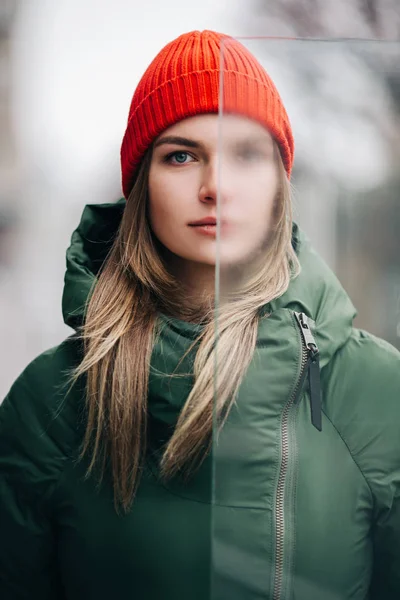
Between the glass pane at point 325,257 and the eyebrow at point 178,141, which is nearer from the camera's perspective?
the glass pane at point 325,257

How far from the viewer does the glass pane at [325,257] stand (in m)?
0.92

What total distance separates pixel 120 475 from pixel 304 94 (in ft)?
2.27

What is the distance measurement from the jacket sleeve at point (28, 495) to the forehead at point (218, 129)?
520 millimetres

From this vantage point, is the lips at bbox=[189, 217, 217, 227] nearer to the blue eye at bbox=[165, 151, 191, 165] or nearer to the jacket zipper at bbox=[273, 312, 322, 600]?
the blue eye at bbox=[165, 151, 191, 165]

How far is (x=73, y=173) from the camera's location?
4.58ft

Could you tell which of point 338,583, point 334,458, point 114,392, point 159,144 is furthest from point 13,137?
point 338,583

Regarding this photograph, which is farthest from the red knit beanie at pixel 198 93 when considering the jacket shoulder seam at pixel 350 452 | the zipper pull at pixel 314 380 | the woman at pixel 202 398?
the jacket shoulder seam at pixel 350 452

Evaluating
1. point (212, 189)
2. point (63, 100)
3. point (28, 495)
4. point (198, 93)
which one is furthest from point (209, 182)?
point (28, 495)

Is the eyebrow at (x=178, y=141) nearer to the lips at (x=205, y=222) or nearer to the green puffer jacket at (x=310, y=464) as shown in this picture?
the lips at (x=205, y=222)

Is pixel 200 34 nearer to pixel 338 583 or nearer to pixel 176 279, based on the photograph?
pixel 176 279

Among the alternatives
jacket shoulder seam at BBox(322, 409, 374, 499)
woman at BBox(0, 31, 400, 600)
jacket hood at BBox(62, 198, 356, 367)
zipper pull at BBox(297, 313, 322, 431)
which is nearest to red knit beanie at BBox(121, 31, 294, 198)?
woman at BBox(0, 31, 400, 600)

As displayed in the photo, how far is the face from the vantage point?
0.93 meters

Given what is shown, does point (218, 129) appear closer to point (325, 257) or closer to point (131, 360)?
point (325, 257)

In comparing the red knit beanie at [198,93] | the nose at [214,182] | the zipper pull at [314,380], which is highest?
the red knit beanie at [198,93]
